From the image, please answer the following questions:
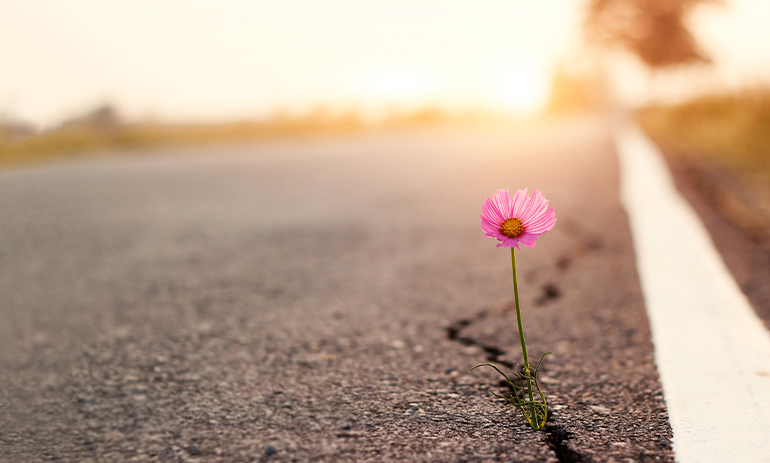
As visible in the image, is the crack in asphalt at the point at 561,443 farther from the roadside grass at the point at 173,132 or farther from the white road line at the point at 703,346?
the roadside grass at the point at 173,132

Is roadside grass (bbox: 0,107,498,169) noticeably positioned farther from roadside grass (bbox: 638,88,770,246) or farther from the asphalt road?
roadside grass (bbox: 638,88,770,246)

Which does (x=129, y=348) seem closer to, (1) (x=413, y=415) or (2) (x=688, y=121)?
(1) (x=413, y=415)

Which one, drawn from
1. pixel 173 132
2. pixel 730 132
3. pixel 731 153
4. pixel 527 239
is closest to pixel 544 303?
pixel 527 239

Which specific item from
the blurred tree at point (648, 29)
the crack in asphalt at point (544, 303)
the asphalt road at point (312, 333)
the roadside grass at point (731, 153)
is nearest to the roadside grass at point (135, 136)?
the asphalt road at point (312, 333)

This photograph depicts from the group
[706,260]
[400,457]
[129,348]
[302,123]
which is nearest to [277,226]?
[129,348]

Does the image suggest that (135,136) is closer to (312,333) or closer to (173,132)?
(173,132)
